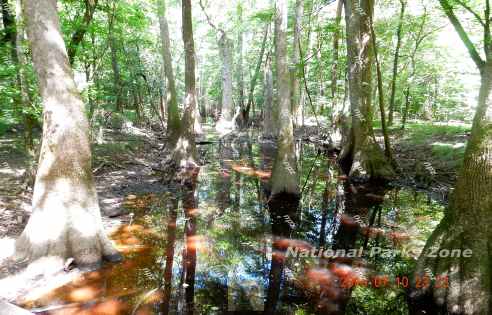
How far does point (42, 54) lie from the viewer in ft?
16.8

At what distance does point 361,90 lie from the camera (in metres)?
11.9

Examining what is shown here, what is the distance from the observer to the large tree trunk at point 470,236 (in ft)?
13.1

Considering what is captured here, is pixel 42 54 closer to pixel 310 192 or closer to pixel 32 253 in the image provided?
pixel 32 253

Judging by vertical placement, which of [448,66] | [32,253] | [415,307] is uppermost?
[448,66]

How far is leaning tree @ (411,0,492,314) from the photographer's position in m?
4.01

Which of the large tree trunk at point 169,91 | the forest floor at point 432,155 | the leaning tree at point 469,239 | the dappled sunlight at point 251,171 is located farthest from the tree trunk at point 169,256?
the forest floor at point 432,155

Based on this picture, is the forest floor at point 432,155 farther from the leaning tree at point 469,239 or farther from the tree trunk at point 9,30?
the tree trunk at point 9,30

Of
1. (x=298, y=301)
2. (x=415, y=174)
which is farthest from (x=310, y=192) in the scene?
(x=298, y=301)

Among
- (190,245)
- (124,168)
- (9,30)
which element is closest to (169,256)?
(190,245)

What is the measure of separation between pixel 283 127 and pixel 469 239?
18.9 feet

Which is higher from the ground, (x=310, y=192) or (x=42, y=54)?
(x=42, y=54)

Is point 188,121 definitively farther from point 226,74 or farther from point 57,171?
point 226,74

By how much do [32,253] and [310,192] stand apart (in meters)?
8.12

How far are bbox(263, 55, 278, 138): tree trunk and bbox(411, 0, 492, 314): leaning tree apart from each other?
55.8 ft
